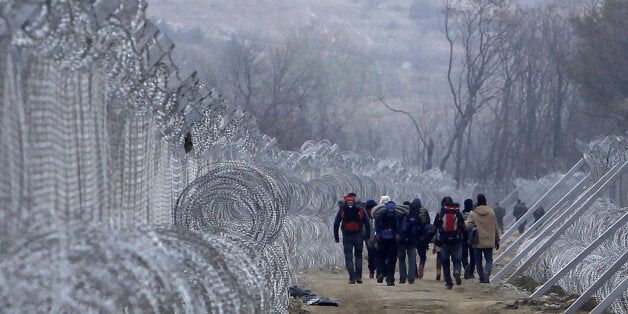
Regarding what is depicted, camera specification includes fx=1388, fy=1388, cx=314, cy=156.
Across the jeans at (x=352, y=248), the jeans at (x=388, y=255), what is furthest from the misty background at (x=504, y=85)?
the jeans at (x=388, y=255)

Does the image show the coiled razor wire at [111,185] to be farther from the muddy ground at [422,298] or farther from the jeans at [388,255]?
the jeans at [388,255]

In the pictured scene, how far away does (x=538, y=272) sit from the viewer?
2103 centimetres

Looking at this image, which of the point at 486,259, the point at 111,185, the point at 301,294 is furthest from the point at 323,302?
the point at 111,185

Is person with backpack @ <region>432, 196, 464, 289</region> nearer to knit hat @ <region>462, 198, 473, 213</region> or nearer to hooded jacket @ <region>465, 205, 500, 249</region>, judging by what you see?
hooded jacket @ <region>465, 205, 500, 249</region>

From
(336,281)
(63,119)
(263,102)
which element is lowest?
(336,281)

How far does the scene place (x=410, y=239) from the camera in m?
19.8

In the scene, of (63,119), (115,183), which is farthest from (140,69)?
(63,119)

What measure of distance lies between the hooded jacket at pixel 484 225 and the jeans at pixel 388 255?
53.7 inches

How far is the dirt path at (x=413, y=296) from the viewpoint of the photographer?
16125 millimetres

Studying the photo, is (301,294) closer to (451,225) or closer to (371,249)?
(451,225)

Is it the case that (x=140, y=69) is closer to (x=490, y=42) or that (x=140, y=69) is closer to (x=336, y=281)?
(x=336, y=281)

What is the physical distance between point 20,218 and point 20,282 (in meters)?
0.85

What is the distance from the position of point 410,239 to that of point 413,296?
1965 mm

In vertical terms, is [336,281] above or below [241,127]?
below
